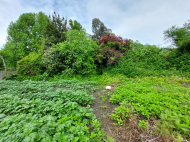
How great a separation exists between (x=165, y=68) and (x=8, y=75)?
49.6 feet

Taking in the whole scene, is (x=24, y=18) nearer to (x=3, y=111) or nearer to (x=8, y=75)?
(x=8, y=75)

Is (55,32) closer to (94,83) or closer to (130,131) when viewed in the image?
(94,83)

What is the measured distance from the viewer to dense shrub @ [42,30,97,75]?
705 cm

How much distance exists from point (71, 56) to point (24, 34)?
1569cm

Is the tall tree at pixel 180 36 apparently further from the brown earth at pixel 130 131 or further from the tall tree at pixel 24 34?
the tall tree at pixel 24 34

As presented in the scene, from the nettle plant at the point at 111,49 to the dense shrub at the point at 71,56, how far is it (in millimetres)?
1431

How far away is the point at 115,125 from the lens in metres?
2.02

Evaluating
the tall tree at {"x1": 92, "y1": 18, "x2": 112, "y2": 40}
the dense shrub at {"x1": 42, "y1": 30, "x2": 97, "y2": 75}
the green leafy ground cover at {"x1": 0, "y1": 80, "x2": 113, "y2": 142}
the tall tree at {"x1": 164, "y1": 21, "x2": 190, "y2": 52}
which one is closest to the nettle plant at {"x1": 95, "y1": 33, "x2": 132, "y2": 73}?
the dense shrub at {"x1": 42, "y1": 30, "x2": 97, "y2": 75}

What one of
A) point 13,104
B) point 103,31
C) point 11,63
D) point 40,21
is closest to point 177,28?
point 13,104

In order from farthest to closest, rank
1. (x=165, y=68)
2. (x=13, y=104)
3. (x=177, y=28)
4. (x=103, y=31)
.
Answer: (x=103, y=31), (x=177, y=28), (x=165, y=68), (x=13, y=104)

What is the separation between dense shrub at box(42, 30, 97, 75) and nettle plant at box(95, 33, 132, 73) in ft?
4.69

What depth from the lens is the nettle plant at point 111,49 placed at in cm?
803

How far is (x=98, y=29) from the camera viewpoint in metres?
20.4

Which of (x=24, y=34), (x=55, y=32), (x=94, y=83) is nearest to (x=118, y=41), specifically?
(x=94, y=83)
